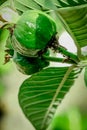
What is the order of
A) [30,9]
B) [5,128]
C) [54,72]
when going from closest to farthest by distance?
[30,9], [54,72], [5,128]

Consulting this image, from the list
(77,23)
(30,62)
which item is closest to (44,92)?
(30,62)

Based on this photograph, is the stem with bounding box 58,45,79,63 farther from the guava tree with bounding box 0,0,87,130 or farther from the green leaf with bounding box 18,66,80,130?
the green leaf with bounding box 18,66,80,130

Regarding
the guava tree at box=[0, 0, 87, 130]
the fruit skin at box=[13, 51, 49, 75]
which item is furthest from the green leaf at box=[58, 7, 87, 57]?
the fruit skin at box=[13, 51, 49, 75]

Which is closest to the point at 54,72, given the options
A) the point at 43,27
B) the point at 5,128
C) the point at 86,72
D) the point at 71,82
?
the point at 71,82

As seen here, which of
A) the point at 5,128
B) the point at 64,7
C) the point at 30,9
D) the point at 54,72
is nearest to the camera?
the point at 64,7

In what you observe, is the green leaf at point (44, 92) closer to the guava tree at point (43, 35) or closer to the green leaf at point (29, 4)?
the guava tree at point (43, 35)

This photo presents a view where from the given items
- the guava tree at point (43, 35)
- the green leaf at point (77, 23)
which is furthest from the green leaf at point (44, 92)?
the green leaf at point (77, 23)

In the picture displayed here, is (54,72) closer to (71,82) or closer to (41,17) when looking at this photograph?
(71,82)
